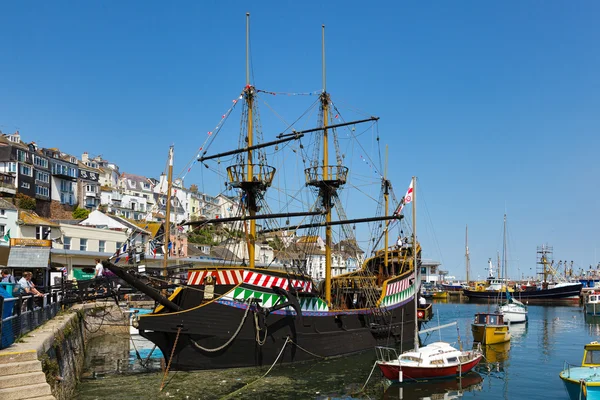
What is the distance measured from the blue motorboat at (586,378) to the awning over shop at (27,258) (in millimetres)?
33443

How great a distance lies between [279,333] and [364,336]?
26.0 ft

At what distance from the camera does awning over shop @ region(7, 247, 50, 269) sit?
1484 inches

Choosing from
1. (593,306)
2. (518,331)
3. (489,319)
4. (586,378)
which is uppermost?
(586,378)

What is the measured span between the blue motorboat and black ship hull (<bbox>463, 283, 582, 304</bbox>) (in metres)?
79.3

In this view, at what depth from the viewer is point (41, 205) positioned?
8644 centimetres

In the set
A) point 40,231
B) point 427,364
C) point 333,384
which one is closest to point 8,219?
point 40,231

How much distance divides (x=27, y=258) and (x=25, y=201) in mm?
45180

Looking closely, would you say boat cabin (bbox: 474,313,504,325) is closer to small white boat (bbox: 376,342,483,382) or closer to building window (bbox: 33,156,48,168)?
small white boat (bbox: 376,342,483,382)

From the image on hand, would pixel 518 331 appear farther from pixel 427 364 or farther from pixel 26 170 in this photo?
pixel 26 170

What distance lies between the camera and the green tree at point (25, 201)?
77750 millimetres

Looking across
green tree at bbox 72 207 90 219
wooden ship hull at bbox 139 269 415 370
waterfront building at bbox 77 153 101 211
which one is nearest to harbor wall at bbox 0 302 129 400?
wooden ship hull at bbox 139 269 415 370

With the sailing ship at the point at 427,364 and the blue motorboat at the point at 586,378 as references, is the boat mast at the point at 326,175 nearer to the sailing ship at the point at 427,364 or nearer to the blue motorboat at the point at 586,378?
the sailing ship at the point at 427,364

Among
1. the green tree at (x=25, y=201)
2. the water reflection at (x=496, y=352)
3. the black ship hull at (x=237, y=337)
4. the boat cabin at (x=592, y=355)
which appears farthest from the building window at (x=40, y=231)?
the boat cabin at (x=592, y=355)

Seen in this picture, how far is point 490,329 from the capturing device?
1469 inches
